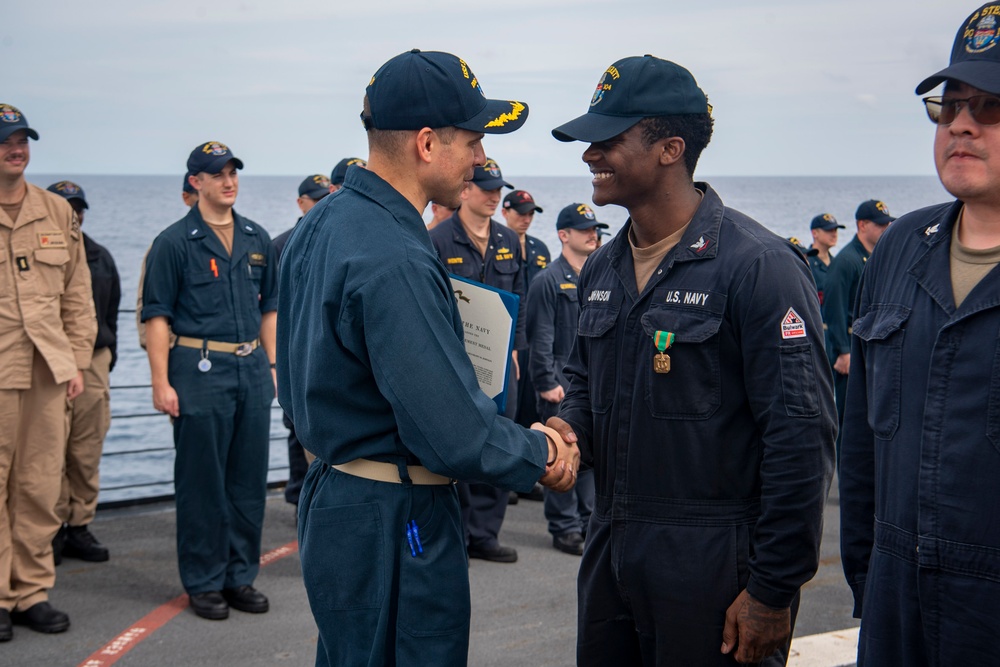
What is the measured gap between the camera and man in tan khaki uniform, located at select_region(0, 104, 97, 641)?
5324 millimetres

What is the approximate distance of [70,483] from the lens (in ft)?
22.8

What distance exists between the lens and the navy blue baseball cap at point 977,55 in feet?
7.85

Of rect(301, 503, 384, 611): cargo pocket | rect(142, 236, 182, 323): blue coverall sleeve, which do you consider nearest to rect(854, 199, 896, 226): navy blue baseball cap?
rect(142, 236, 182, 323): blue coverall sleeve

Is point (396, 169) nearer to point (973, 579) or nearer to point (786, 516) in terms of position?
point (786, 516)

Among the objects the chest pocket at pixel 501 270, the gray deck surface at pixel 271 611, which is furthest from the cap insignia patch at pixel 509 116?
the chest pocket at pixel 501 270

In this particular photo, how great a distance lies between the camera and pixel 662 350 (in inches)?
113

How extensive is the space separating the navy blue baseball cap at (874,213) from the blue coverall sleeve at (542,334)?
357cm

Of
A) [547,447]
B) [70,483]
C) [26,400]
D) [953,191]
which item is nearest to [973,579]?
[953,191]

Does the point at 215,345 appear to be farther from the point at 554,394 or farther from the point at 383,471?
the point at 383,471

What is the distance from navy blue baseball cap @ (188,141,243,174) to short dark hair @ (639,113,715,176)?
11.5 feet

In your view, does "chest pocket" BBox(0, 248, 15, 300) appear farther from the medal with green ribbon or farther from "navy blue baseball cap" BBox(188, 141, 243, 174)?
the medal with green ribbon

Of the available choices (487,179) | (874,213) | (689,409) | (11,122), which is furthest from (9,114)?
(874,213)

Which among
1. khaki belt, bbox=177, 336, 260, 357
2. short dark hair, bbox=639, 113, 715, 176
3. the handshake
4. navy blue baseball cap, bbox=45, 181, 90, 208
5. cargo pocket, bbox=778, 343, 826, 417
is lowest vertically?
khaki belt, bbox=177, 336, 260, 357

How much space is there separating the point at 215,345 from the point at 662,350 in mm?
3523
